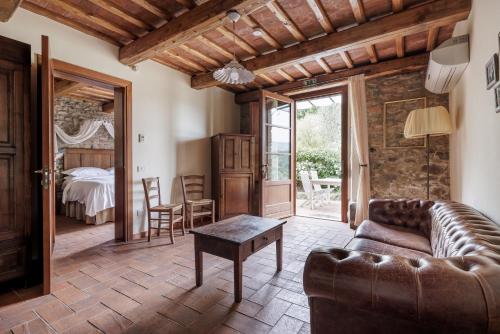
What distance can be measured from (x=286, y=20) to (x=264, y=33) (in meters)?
0.38

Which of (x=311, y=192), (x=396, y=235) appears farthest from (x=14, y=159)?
(x=311, y=192)

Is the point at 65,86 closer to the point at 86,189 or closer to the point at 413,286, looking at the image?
the point at 86,189

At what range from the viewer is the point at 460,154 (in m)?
2.80

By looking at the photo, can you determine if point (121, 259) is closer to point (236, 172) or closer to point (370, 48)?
point (236, 172)

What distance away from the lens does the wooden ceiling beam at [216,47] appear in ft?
10.4

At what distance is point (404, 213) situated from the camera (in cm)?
257

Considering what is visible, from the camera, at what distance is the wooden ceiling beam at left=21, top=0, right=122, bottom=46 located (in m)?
2.49

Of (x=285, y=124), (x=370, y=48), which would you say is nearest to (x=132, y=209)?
(x=285, y=124)

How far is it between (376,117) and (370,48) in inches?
44.7

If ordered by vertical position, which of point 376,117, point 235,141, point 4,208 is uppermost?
point 376,117

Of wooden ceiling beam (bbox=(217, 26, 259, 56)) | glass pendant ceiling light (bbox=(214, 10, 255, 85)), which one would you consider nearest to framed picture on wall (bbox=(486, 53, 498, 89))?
glass pendant ceiling light (bbox=(214, 10, 255, 85))

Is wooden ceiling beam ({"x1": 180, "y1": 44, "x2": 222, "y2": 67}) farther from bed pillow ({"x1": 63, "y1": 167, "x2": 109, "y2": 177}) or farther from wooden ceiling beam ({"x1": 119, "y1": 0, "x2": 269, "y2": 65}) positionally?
bed pillow ({"x1": 63, "y1": 167, "x2": 109, "y2": 177})

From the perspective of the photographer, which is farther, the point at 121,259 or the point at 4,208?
the point at 121,259

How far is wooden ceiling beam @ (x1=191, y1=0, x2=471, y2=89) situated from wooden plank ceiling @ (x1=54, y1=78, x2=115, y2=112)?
9.11 feet
